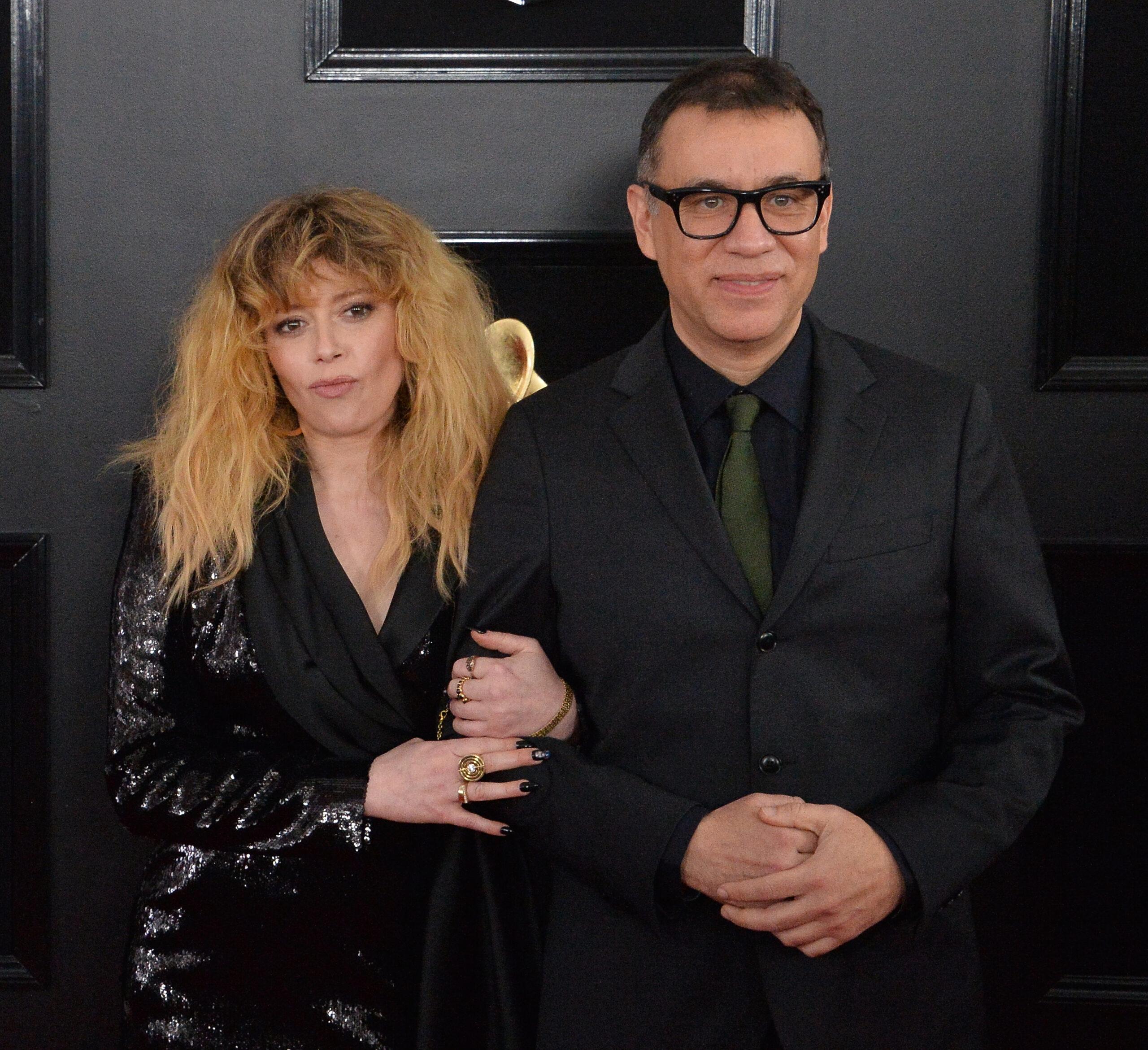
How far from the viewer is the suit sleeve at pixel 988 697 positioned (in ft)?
4.82

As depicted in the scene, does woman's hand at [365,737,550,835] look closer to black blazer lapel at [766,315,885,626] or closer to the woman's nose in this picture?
black blazer lapel at [766,315,885,626]

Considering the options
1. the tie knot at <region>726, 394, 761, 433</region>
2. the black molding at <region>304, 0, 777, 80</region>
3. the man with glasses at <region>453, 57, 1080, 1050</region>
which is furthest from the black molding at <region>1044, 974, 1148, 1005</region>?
the black molding at <region>304, 0, 777, 80</region>

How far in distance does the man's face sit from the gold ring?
633mm

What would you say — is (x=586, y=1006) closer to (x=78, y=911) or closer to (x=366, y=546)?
(x=366, y=546)

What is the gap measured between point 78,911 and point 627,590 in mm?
1514

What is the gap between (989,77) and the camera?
7.74 feet

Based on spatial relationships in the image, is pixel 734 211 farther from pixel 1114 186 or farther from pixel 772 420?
pixel 1114 186

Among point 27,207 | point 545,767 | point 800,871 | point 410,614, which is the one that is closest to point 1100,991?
point 800,871

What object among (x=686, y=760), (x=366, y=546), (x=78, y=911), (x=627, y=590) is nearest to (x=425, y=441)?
(x=366, y=546)

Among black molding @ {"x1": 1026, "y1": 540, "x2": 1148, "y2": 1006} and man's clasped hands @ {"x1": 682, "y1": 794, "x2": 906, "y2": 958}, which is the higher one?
man's clasped hands @ {"x1": 682, "y1": 794, "x2": 906, "y2": 958}

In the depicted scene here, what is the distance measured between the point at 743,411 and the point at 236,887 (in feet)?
3.22

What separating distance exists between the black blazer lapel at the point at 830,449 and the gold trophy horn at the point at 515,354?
78cm

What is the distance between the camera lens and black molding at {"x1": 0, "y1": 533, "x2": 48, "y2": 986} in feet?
7.93

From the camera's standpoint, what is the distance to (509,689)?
1.61 m
